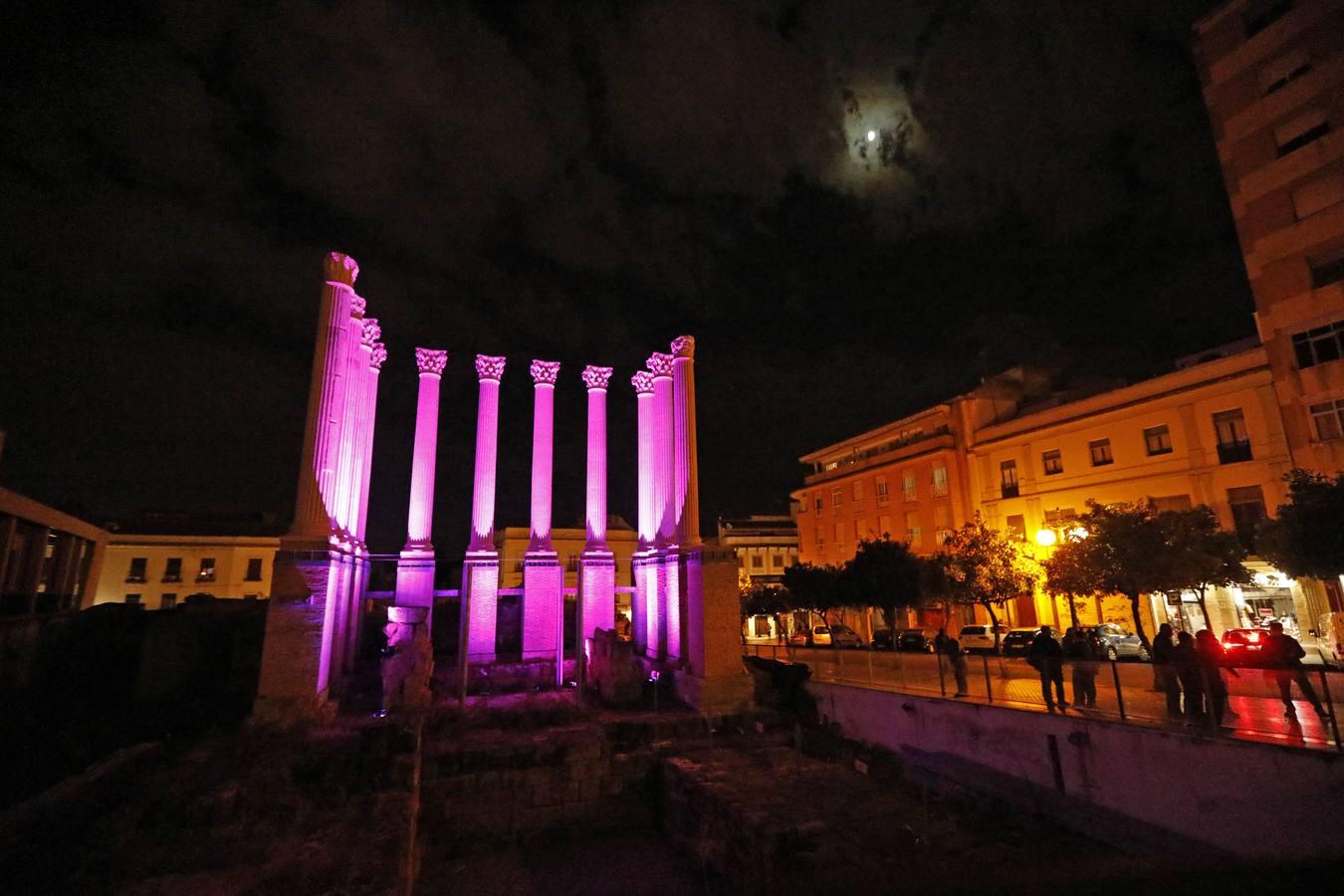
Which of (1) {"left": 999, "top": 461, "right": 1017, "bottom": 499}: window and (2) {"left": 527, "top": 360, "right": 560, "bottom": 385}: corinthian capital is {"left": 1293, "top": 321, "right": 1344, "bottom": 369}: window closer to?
(1) {"left": 999, "top": 461, "right": 1017, "bottom": 499}: window

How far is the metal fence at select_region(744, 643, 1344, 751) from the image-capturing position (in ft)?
26.8

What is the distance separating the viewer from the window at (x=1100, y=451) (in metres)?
26.2

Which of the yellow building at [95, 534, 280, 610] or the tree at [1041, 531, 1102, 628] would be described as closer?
the tree at [1041, 531, 1102, 628]

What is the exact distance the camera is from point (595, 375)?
2416 cm

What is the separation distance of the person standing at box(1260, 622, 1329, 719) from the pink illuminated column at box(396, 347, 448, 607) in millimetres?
20106

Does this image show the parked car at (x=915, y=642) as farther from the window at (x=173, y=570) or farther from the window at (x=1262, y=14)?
the window at (x=173, y=570)

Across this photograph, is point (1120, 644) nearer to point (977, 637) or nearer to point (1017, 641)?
point (1017, 641)

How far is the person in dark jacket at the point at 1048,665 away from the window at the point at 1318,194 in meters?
16.8

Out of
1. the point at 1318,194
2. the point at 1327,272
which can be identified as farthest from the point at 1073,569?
the point at 1318,194

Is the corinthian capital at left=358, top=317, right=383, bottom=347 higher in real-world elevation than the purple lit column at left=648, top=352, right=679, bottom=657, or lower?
higher

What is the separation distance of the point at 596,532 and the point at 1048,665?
48.5 ft

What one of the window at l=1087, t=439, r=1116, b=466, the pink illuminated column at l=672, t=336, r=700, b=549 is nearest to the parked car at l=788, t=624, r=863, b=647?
the pink illuminated column at l=672, t=336, r=700, b=549

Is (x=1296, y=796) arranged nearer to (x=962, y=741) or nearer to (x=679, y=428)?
(x=962, y=741)

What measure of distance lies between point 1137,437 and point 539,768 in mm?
24870
